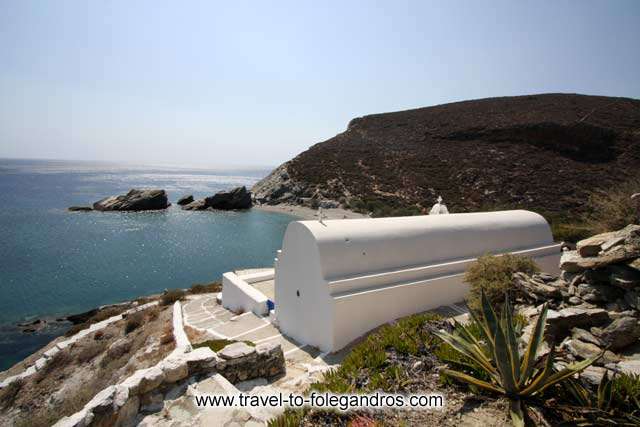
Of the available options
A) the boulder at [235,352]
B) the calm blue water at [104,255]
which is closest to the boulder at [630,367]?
the boulder at [235,352]

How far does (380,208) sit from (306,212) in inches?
444

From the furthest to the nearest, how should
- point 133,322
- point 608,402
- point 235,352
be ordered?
point 133,322
point 235,352
point 608,402

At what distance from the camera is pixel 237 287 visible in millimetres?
12570

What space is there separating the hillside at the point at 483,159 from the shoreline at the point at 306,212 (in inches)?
58.1

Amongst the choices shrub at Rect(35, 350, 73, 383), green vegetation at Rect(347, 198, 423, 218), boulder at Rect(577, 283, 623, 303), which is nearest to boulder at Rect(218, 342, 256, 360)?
boulder at Rect(577, 283, 623, 303)

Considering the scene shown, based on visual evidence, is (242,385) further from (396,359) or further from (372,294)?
(372,294)

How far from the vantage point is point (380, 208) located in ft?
132

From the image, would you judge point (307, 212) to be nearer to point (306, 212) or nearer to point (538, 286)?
point (306, 212)

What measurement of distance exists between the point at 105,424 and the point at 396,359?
4128 millimetres

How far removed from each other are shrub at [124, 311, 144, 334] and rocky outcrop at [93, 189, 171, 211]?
43.9m

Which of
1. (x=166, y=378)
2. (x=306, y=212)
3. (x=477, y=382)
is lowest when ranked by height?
(x=306, y=212)

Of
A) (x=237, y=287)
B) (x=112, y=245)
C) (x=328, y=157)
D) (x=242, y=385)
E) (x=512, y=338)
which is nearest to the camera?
(x=512, y=338)

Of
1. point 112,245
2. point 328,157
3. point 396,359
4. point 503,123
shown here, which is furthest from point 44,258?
point 503,123

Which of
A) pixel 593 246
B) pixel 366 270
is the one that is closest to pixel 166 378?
pixel 366 270
